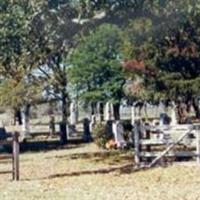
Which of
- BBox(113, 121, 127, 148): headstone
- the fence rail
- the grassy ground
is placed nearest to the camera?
the grassy ground

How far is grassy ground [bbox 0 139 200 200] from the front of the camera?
14.5 meters

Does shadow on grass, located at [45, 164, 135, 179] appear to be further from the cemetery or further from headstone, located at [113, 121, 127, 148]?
headstone, located at [113, 121, 127, 148]

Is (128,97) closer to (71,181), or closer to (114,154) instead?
(114,154)

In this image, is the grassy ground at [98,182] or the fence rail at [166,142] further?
the fence rail at [166,142]

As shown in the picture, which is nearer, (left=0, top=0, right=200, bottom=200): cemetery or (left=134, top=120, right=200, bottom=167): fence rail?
(left=0, top=0, right=200, bottom=200): cemetery

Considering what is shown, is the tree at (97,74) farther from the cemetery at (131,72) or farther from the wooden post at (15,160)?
the wooden post at (15,160)

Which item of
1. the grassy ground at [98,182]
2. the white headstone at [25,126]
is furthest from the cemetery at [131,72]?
the white headstone at [25,126]

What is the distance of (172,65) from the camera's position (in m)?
23.3

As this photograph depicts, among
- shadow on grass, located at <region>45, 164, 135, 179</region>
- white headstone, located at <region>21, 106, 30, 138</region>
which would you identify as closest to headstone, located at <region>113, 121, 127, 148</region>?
shadow on grass, located at <region>45, 164, 135, 179</region>

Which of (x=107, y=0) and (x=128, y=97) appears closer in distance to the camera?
(x=107, y=0)

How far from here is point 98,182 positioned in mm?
17000

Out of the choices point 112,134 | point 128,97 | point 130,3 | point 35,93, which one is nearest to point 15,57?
point 130,3

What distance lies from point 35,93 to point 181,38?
2498 centimetres

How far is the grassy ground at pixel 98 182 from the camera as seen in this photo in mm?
14469
